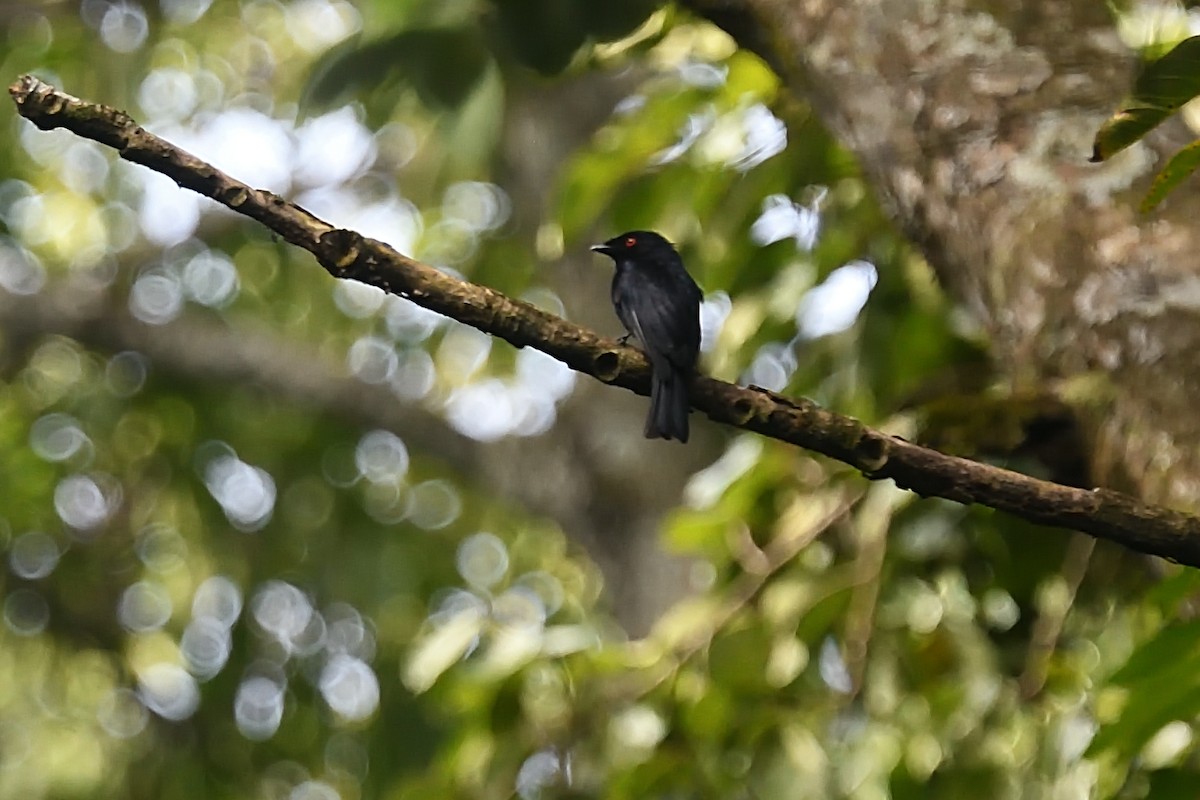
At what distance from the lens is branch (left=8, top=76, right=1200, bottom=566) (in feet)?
4.43

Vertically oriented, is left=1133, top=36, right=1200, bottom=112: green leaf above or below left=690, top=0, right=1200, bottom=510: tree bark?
above

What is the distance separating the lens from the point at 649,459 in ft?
14.9

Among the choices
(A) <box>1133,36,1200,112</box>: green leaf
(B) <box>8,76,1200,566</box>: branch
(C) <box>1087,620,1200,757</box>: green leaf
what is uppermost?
(A) <box>1133,36,1200,112</box>: green leaf

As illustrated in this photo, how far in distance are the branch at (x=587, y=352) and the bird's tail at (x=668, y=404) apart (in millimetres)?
118

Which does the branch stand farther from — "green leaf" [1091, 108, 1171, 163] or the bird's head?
the bird's head

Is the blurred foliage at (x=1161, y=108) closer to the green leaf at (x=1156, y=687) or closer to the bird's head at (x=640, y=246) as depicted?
the green leaf at (x=1156, y=687)

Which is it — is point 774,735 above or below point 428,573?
above

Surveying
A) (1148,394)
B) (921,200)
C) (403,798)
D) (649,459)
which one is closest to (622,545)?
(649,459)

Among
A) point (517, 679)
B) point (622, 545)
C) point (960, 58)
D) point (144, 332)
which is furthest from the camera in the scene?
point (144, 332)

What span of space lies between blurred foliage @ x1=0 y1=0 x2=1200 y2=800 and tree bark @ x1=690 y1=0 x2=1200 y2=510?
0.28 meters

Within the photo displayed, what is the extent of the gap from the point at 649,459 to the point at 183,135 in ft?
13.0

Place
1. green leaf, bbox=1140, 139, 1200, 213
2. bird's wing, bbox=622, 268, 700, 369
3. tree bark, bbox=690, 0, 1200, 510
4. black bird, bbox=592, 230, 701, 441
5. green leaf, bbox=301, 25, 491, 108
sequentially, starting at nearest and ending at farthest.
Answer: green leaf, bbox=1140, 139, 1200, 213, tree bark, bbox=690, 0, 1200, 510, black bird, bbox=592, 230, 701, 441, bird's wing, bbox=622, 268, 700, 369, green leaf, bbox=301, 25, 491, 108

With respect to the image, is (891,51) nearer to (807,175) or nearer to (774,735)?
(807,175)

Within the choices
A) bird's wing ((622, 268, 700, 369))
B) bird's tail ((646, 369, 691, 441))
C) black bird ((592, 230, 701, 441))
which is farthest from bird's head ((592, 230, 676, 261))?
bird's tail ((646, 369, 691, 441))
